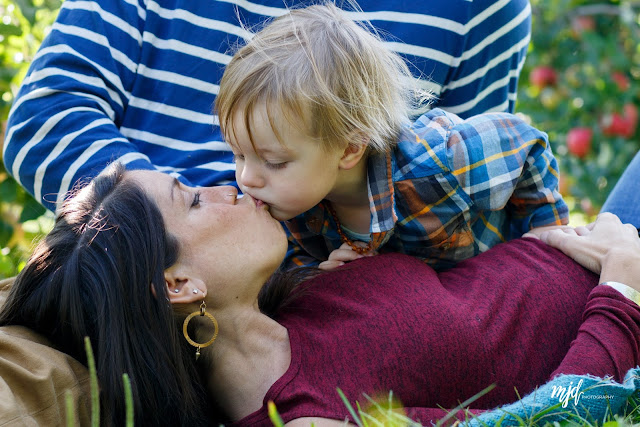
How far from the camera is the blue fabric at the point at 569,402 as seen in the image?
1532 mm

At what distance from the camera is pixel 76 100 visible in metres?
2.26

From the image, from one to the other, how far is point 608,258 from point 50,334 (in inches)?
55.2

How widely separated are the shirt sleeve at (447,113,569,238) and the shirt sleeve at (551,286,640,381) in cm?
37

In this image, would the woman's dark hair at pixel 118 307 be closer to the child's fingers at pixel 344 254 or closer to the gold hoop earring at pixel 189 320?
the gold hoop earring at pixel 189 320

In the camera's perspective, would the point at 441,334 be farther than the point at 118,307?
Yes

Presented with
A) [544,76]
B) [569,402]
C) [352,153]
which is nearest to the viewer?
[569,402]

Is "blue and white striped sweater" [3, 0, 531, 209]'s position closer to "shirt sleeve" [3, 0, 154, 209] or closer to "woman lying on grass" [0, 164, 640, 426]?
"shirt sleeve" [3, 0, 154, 209]

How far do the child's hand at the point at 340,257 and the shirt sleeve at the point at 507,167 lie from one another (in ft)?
1.13

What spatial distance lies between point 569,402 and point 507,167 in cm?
71

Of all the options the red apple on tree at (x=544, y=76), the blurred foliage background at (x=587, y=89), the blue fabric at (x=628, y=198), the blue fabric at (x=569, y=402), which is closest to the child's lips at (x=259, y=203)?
the blue fabric at (x=569, y=402)

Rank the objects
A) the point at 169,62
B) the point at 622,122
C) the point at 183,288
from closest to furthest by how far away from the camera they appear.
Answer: the point at 183,288, the point at 169,62, the point at 622,122

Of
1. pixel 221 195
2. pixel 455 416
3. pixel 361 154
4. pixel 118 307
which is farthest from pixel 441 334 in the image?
pixel 118 307

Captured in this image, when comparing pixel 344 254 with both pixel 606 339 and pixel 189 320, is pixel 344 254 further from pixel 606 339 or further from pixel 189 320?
pixel 606 339

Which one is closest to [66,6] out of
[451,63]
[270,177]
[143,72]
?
[143,72]
